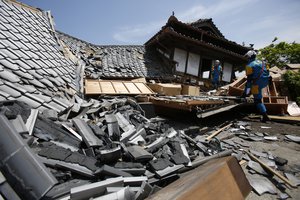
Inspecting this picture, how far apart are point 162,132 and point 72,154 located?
2.38m

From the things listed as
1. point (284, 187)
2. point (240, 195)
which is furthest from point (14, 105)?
point (284, 187)

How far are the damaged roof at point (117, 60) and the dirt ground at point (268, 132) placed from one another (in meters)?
5.46

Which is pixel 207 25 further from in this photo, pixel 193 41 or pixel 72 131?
pixel 72 131

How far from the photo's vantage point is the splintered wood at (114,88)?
7.34 m

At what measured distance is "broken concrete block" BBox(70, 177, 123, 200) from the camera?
1.97 meters

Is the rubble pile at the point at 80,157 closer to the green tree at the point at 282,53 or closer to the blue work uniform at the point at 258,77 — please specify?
the blue work uniform at the point at 258,77

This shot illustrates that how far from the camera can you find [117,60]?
41.7 ft

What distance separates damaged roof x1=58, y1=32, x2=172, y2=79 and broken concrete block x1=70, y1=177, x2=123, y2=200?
8.26 metres

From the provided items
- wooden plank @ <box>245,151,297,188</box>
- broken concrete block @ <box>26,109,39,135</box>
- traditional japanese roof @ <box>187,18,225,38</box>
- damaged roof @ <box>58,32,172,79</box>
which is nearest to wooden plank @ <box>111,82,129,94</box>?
damaged roof @ <box>58,32,172,79</box>

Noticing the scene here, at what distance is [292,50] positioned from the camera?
23.6 m

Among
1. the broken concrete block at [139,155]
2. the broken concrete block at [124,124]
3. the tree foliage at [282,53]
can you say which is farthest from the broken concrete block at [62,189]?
the tree foliage at [282,53]

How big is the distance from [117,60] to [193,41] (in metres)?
5.43

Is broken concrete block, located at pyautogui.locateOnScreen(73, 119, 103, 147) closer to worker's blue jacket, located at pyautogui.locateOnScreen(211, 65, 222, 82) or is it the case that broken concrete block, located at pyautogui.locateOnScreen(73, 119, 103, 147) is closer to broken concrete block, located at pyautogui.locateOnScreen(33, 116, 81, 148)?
broken concrete block, located at pyautogui.locateOnScreen(33, 116, 81, 148)

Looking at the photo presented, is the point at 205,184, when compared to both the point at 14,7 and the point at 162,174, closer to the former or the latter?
the point at 162,174
